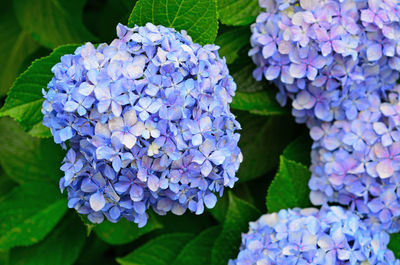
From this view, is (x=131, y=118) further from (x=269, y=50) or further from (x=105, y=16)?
(x=105, y=16)

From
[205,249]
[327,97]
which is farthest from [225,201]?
[327,97]

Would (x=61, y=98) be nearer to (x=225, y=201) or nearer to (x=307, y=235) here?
(x=307, y=235)

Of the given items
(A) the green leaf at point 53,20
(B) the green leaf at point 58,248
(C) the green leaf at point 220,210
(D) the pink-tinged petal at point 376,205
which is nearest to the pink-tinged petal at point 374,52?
(D) the pink-tinged petal at point 376,205

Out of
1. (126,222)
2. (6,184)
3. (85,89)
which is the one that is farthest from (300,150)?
(6,184)

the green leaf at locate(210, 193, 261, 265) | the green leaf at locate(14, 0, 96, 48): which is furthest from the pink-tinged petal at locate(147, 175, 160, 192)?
the green leaf at locate(14, 0, 96, 48)

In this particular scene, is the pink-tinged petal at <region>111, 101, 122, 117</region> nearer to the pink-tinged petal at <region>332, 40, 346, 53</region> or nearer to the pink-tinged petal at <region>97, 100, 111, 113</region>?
the pink-tinged petal at <region>97, 100, 111, 113</region>
